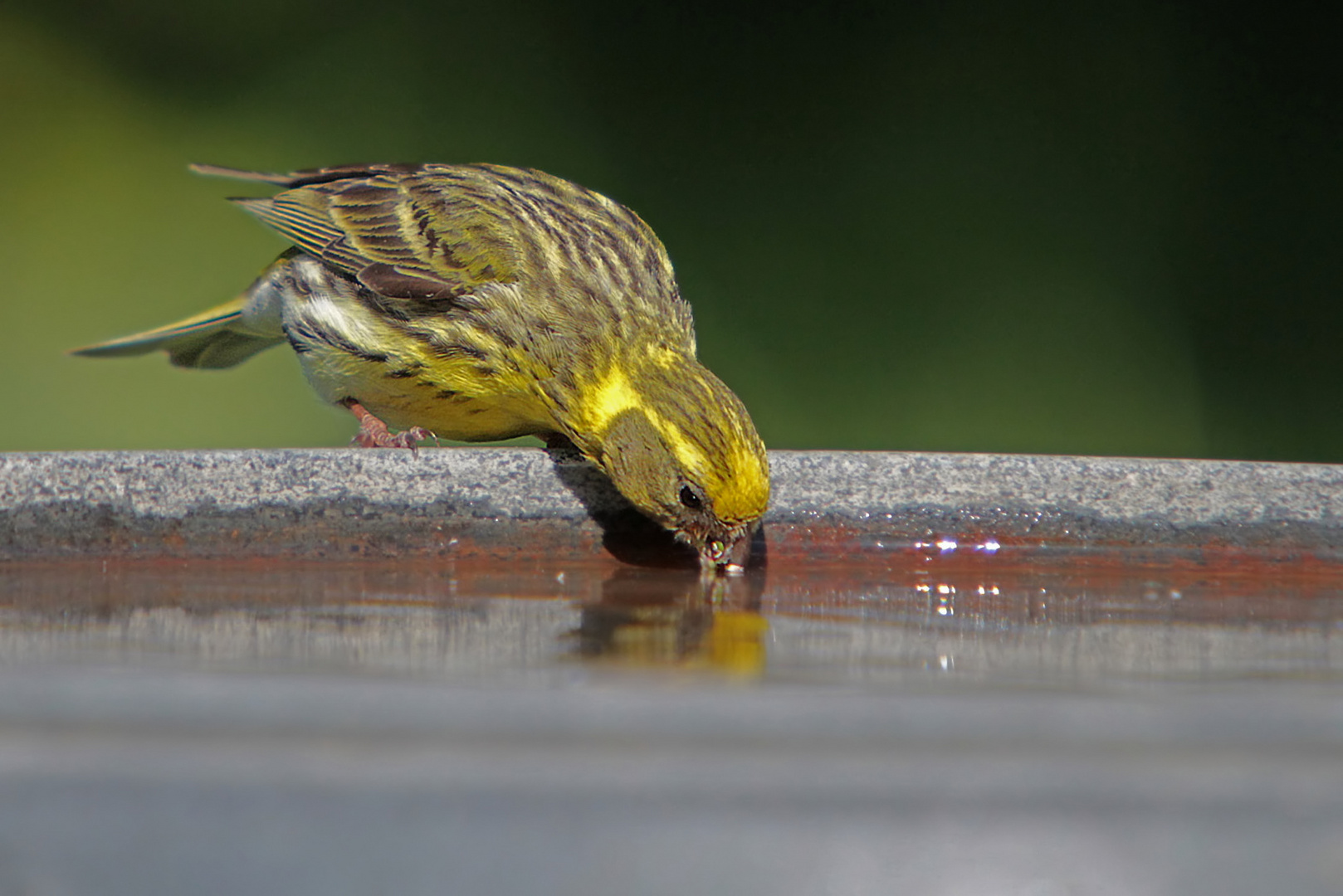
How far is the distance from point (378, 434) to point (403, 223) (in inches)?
19.2

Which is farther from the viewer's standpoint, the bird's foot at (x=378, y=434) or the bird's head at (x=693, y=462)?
the bird's foot at (x=378, y=434)

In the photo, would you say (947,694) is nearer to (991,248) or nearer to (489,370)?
(489,370)

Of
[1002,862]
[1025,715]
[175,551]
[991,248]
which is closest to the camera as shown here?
[1002,862]

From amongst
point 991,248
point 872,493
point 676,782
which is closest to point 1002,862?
point 676,782

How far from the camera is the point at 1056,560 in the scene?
1.94m

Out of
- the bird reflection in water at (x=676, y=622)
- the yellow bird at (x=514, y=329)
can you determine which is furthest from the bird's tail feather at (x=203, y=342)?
the bird reflection in water at (x=676, y=622)

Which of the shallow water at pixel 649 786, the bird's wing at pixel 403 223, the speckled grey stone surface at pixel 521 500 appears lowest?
the shallow water at pixel 649 786

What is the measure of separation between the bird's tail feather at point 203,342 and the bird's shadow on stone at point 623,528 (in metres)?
1.54

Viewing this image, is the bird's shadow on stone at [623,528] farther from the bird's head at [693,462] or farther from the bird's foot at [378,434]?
the bird's foot at [378,434]

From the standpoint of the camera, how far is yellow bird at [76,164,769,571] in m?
2.07

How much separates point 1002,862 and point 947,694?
200mm

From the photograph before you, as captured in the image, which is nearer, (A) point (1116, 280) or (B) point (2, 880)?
(B) point (2, 880)

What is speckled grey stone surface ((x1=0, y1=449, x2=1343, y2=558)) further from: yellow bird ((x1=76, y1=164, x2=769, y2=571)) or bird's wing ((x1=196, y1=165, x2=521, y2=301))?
bird's wing ((x1=196, y1=165, x2=521, y2=301))

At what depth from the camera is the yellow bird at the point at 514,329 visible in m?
2.07
